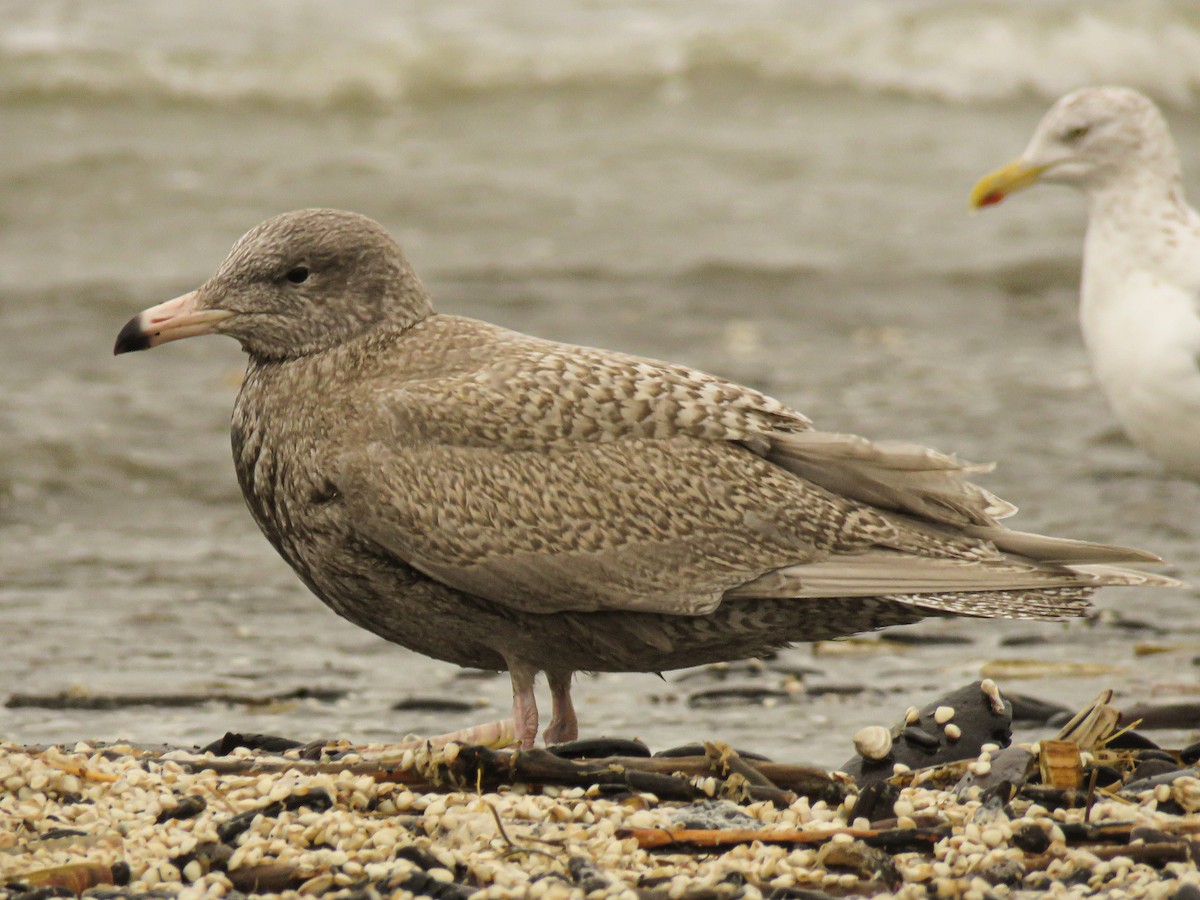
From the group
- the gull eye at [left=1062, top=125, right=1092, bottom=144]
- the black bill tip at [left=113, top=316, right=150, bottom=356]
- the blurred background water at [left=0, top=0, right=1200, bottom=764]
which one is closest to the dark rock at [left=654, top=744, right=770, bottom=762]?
the blurred background water at [left=0, top=0, right=1200, bottom=764]

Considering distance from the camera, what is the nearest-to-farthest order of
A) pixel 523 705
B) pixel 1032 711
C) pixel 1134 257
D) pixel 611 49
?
1. pixel 523 705
2. pixel 1032 711
3. pixel 1134 257
4. pixel 611 49

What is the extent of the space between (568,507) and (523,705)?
589mm

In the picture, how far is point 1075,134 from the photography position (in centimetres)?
905

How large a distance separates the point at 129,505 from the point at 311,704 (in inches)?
119

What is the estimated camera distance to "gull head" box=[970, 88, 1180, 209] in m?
8.86

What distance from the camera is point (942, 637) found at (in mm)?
7102

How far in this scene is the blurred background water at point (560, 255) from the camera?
6.75 metres

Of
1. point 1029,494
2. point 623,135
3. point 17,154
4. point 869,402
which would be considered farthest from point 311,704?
point 623,135

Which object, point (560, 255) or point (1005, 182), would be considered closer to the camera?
point (1005, 182)

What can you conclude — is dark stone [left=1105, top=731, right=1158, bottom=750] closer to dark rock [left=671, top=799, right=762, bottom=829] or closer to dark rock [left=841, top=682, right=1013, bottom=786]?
dark rock [left=841, top=682, right=1013, bottom=786]

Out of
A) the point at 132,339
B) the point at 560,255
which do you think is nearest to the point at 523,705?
the point at 132,339

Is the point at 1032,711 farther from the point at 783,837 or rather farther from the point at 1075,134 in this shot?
the point at 1075,134

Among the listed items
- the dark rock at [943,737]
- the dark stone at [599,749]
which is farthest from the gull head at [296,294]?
the dark rock at [943,737]

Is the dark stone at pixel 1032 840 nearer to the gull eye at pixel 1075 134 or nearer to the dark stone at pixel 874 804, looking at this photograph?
the dark stone at pixel 874 804
